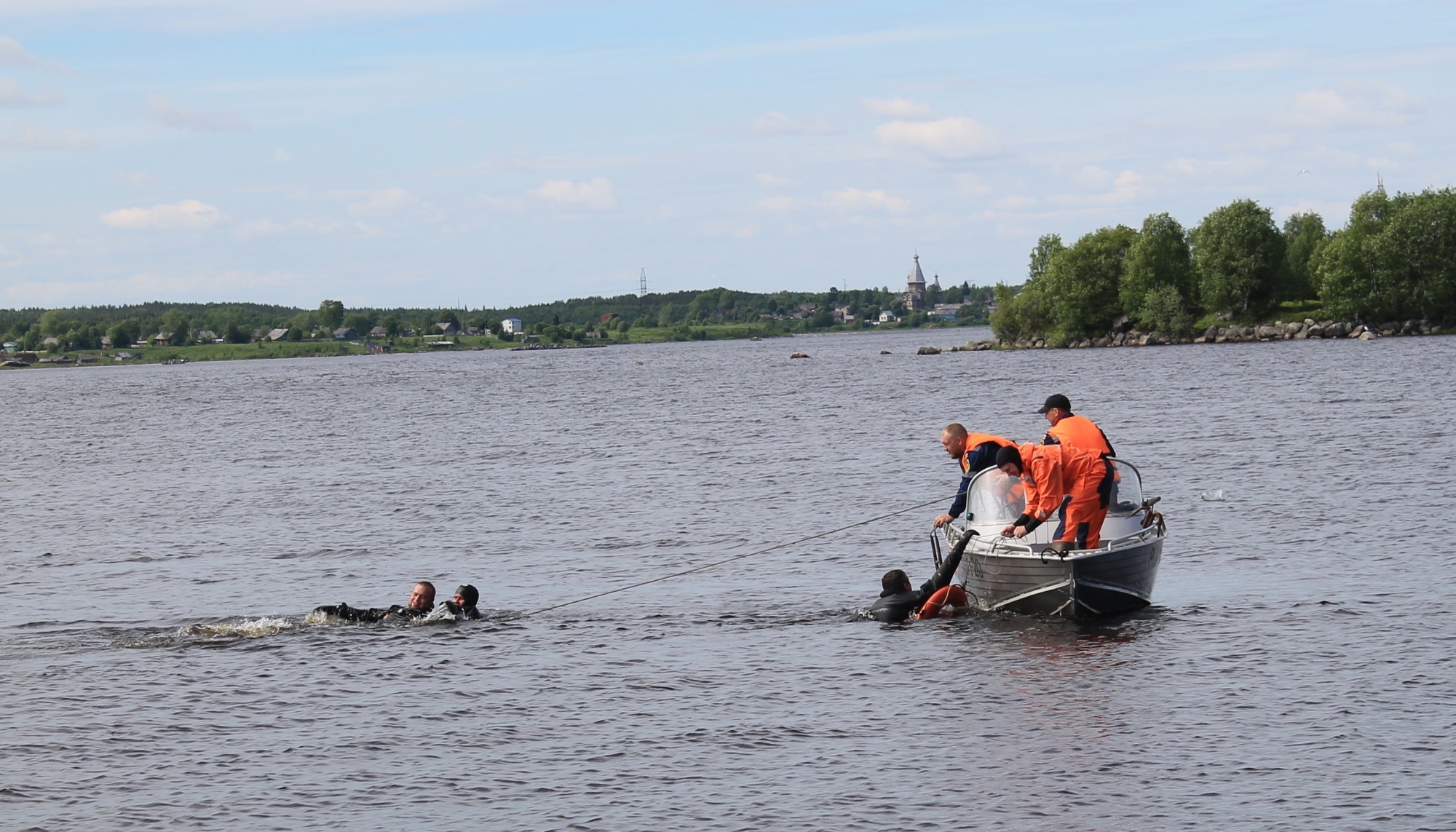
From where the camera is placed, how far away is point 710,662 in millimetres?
19984

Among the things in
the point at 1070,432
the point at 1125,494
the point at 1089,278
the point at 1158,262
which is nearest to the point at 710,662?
the point at 1070,432

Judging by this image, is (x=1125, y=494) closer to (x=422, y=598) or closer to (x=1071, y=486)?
(x=1071, y=486)

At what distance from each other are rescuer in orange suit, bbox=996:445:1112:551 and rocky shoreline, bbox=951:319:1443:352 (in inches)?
4757

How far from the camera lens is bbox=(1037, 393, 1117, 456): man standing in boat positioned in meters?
20.3

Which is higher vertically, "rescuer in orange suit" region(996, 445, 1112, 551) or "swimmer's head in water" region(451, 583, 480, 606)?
"rescuer in orange suit" region(996, 445, 1112, 551)

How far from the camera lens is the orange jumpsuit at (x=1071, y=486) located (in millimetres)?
20344

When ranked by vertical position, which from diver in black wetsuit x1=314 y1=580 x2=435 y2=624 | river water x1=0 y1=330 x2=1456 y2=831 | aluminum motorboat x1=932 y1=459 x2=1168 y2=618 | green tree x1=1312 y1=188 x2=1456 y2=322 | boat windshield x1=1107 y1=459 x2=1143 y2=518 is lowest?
river water x1=0 y1=330 x2=1456 y2=831

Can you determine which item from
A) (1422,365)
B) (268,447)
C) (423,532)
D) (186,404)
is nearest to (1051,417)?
(423,532)

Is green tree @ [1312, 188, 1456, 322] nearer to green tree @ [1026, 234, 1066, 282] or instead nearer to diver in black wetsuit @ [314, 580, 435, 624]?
green tree @ [1026, 234, 1066, 282]

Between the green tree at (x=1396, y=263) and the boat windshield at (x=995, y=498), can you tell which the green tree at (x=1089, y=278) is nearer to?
the green tree at (x=1396, y=263)

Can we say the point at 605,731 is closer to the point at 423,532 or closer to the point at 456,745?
the point at 456,745

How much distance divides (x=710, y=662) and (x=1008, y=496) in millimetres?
5382

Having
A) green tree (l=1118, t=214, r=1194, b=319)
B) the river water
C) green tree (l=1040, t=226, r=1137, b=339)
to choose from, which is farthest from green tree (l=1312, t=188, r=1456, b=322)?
the river water

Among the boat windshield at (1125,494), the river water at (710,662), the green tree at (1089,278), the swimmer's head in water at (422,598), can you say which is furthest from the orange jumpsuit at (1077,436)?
the green tree at (1089,278)
